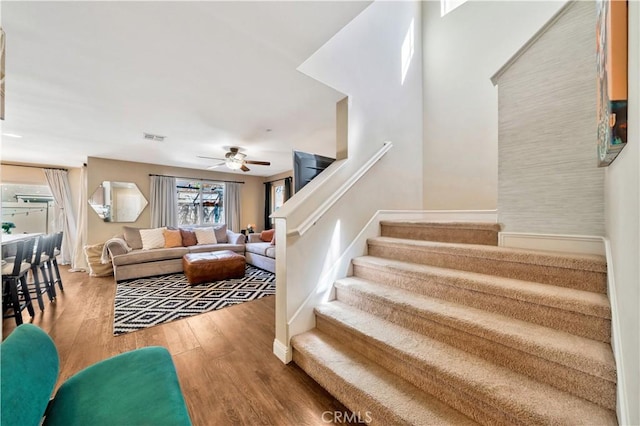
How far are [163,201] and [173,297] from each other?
3.52m

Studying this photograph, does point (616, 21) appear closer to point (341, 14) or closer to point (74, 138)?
point (341, 14)

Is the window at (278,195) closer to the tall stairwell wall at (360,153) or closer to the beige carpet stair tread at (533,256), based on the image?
the tall stairwell wall at (360,153)

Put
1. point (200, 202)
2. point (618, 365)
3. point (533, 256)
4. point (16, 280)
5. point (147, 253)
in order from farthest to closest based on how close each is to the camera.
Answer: point (200, 202) → point (147, 253) → point (16, 280) → point (533, 256) → point (618, 365)

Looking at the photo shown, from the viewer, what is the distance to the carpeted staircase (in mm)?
993

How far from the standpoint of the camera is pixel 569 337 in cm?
112

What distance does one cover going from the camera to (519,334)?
1.15 m

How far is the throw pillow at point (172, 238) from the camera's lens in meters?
5.07

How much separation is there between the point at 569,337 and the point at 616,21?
1.28m

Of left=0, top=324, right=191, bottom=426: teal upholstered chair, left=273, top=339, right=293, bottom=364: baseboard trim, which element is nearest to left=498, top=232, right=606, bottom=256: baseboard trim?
left=273, top=339, right=293, bottom=364: baseboard trim

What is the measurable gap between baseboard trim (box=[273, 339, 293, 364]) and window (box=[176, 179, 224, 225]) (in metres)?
5.73

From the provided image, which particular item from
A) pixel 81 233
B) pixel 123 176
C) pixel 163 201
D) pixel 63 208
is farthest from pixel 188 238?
pixel 63 208

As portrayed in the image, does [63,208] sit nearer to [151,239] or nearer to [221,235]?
[151,239]

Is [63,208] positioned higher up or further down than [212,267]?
higher up

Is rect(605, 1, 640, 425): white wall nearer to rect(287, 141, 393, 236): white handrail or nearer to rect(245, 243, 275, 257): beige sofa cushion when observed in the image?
rect(287, 141, 393, 236): white handrail
